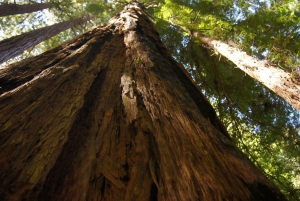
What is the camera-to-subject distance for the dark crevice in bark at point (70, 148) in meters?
1.02

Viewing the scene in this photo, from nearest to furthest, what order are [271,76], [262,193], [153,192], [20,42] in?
[262,193], [153,192], [271,76], [20,42]

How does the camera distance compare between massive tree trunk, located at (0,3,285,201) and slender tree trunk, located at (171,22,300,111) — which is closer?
massive tree trunk, located at (0,3,285,201)

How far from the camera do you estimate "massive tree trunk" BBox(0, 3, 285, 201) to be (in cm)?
97

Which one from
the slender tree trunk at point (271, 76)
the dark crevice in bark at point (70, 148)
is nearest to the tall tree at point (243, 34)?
the slender tree trunk at point (271, 76)

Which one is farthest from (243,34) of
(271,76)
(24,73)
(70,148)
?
(70,148)

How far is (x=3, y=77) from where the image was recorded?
5.45ft

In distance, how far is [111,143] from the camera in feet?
4.42

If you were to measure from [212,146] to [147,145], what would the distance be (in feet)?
1.21

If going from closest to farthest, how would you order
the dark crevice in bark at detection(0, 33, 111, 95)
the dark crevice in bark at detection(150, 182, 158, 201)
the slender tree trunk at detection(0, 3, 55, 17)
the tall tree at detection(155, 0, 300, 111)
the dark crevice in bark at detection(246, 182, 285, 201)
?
the dark crevice in bark at detection(246, 182, 285, 201)
the dark crevice in bark at detection(150, 182, 158, 201)
the dark crevice in bark at detection(0, 33, 111, 95)
the tall tree at detection(155, 0, 300, 111)
the slender tree trunk at detection(0, 3, 55, 17)

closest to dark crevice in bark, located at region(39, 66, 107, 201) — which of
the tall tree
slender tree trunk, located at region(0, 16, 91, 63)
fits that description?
the tall tree

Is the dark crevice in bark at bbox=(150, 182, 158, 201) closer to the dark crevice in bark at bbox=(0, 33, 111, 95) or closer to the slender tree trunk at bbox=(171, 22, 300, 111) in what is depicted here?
the dark crevice in bark at bbox=(0, 33, 111, 95)

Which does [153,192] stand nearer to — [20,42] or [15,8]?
[20,42]

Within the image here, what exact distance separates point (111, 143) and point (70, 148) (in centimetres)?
24

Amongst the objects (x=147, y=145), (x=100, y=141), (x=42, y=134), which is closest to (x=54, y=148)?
(x=42, y=134)
